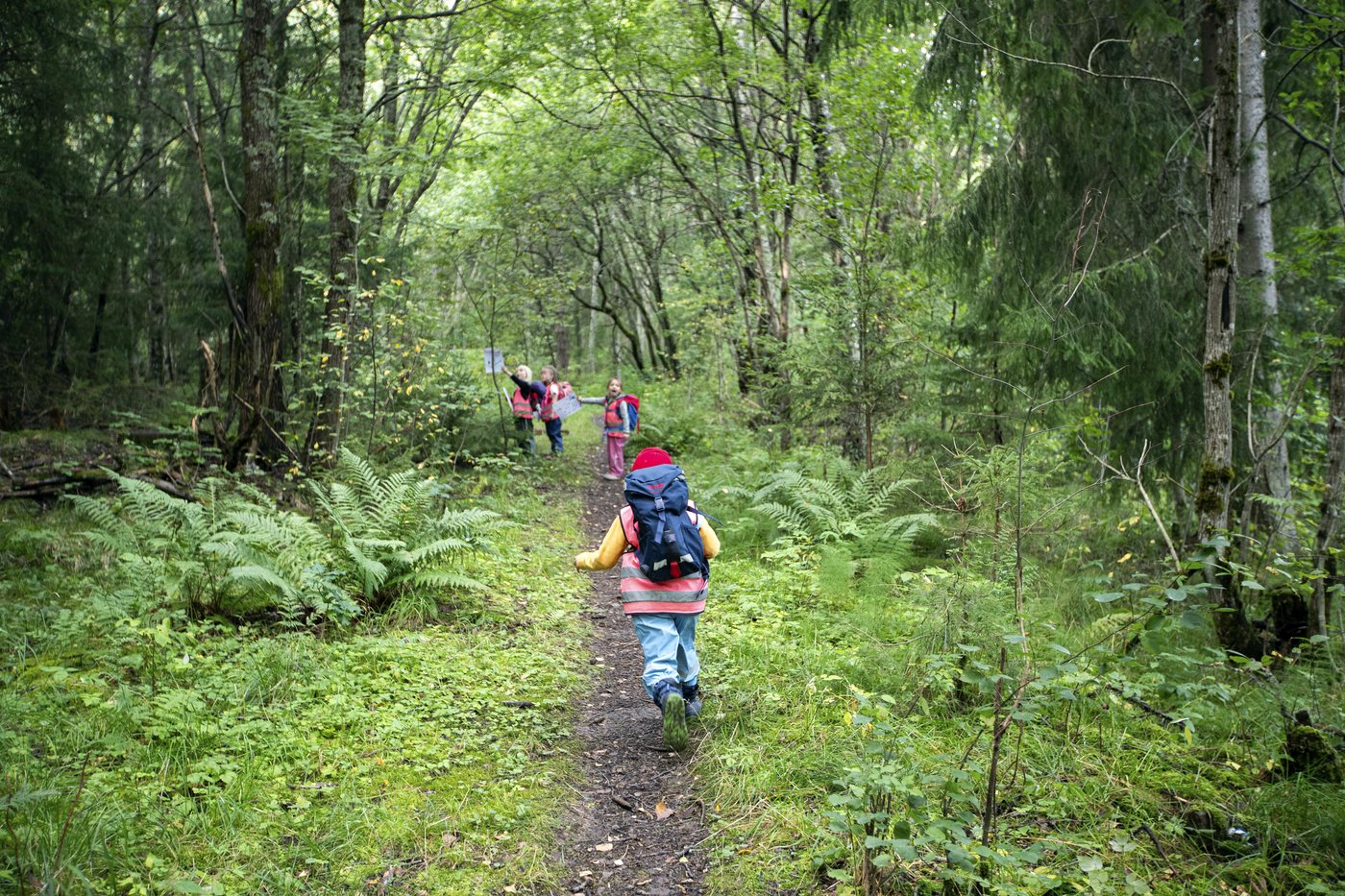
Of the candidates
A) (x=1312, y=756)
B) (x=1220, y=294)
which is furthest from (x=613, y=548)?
(x=1220, y=294)

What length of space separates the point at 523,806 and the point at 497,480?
8171mm

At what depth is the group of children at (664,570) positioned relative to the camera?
4.95 metres

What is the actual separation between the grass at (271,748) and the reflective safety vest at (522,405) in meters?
7.33

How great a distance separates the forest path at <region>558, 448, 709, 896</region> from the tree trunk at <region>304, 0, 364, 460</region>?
17.8ft

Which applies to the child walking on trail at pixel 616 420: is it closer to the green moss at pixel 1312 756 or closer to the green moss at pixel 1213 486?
the green moss at pixel 1213 486

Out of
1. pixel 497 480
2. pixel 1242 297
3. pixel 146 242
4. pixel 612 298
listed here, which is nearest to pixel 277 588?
pixel 497 480

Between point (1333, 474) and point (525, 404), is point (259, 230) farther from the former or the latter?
point (1333, 474)

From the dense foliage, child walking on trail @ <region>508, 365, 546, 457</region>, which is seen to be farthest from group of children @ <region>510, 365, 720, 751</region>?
child walking on trail @ <region>508, 365, 546, 457</region>

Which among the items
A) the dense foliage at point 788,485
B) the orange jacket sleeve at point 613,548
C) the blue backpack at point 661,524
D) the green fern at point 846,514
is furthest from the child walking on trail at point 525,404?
the blue backpack at point 661,524

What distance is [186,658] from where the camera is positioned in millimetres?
5004

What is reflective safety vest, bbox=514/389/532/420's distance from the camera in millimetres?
14070

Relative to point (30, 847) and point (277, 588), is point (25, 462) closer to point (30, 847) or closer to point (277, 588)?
point (277, 588)

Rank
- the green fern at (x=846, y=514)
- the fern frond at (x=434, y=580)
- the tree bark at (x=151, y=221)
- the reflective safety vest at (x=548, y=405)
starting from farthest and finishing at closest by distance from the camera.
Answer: the tree bark at (x=151, y=221) → the reflective safety vest at (x=548, y=405) → the green fern at (x=846, y=514) → the fern frond at (x=434, y=580)

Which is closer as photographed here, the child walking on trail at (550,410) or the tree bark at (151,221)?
the child walking on trail at (550,410)
